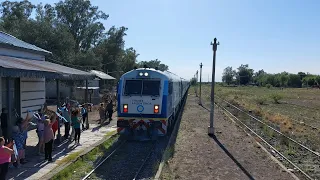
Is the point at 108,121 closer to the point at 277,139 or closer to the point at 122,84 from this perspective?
the point at 122,84

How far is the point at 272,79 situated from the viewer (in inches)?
5930

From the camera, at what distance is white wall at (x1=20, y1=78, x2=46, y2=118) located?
51.9 ft

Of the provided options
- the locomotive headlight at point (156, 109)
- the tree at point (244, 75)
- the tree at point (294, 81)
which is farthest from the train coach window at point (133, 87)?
the tree at point (244, 75)

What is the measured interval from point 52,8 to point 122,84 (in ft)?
134

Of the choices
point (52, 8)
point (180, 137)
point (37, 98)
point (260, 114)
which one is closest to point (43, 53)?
point (37, 98)

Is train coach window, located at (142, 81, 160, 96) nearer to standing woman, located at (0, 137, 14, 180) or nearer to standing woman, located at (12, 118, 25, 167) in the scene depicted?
standing woman, located at (12, 118, 25, 167)

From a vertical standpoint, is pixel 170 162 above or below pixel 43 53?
below

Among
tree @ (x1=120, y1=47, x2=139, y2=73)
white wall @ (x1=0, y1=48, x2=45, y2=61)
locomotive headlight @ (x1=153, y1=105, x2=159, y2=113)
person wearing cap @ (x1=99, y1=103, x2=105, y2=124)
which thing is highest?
tree @ (x1=120, y1=47, x2=139, y2=73)

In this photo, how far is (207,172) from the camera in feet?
33.5

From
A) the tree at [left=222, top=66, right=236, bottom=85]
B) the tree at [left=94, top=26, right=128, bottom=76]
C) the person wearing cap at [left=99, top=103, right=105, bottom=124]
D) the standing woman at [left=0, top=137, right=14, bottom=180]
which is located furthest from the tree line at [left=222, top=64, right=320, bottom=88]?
the standing woman at [left=0, top=137, right=14, bottom=180]

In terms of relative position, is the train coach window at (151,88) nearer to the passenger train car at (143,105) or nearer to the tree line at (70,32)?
the passenger train car at (143,105)

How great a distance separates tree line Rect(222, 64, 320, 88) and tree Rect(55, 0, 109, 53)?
82.2 m

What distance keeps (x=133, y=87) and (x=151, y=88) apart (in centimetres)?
77

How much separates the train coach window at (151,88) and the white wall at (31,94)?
18.2 feet
